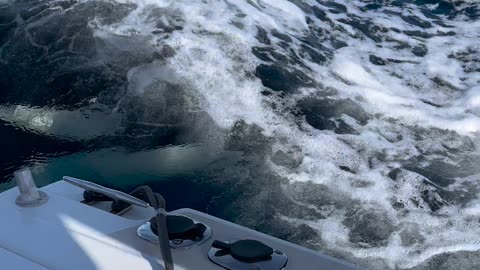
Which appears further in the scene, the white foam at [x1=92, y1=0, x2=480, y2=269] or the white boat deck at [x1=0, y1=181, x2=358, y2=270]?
the white foam at [x1=92, y1=0, x2=480, y2=269]

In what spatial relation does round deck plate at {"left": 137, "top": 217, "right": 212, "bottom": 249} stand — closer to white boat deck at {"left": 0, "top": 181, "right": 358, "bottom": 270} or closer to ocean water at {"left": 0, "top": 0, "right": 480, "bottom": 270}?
white boat deck at {"left": 0, "top": 181, "right": 358, "bottom": 270}

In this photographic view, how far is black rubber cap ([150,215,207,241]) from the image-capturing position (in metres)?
1.38

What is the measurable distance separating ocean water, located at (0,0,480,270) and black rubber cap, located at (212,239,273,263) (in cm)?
159

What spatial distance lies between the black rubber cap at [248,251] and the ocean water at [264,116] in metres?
1.59

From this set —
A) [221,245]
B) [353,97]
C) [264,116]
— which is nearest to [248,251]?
[221,245]

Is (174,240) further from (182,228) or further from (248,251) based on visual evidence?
(248,251)

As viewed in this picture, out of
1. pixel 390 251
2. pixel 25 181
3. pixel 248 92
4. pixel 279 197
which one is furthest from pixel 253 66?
pixel 25 181

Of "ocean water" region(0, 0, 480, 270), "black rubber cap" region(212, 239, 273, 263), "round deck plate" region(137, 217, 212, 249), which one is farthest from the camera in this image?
"ocean water" region(0, 0, 480, 270)

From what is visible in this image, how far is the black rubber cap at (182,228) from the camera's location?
1.38m

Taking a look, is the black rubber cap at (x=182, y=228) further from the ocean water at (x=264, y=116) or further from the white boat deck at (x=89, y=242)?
the ocean water at (x=264, y=116)

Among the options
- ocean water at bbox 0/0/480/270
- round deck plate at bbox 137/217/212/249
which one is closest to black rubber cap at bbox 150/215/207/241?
round deck plate at bbox 137/217/212/249

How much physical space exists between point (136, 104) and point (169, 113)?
11.5 inches

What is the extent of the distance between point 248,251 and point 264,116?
2779mm

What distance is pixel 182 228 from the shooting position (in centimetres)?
139
